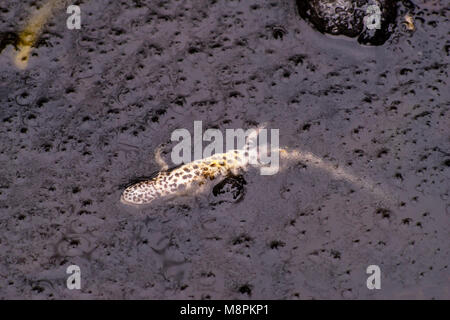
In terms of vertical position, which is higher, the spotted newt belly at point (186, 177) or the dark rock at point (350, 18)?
the dark rock at point (350, 18)

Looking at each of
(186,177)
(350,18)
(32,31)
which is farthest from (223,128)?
(32,31)

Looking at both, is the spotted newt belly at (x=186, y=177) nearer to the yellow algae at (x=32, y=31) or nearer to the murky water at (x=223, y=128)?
the murky water at (x=223, y=128)

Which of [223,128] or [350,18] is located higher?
[350,18]

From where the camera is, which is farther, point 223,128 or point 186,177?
point 223,128

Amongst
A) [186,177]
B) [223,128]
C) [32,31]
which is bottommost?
[186,177]

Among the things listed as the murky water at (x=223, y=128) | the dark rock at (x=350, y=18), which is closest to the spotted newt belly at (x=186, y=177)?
the murky water at (x=223, y=128)

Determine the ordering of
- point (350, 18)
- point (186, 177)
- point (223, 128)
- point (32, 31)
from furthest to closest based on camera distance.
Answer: point (32, 31) → point (350, 18) → point (223, 128) → point (186, 177)

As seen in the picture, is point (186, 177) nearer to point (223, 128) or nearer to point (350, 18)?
point (223, 128)

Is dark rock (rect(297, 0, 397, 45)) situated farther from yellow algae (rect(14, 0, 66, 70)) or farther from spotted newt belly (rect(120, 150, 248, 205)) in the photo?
yellow algae (rect(14, 0, 66, 70))

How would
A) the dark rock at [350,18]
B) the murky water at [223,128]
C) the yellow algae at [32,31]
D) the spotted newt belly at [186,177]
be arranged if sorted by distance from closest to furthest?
the murky water at [223,128] < the spotted newt belly at [186,177] < the dark rock at [350,18] < the yellow algae at [32,31]

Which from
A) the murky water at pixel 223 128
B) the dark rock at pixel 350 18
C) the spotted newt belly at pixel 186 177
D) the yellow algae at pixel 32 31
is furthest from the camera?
the yellow algae at pixel 32 31
